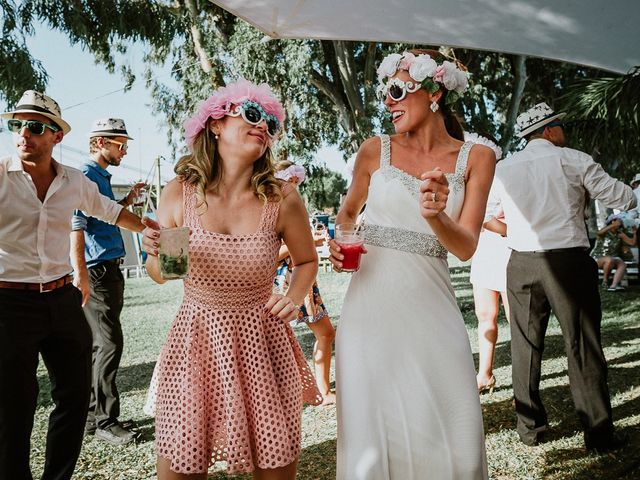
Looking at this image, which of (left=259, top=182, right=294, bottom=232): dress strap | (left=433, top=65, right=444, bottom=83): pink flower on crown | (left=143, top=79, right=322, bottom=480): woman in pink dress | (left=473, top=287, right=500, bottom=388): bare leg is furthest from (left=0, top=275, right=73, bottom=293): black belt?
(left=473, top=287, right=500, bottom=388): bare leg

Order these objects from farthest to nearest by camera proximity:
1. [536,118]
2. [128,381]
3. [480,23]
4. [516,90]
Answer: [516,90], [128,381], [480,23], [536,118]

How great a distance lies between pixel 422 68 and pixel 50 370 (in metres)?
2.78

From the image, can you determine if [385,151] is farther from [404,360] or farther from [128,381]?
[128,381]

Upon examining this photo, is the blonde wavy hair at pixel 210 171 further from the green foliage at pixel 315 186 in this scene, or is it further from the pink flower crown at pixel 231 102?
the green foliage at pixel 315 186

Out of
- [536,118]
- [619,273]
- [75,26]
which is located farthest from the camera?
[619,273]

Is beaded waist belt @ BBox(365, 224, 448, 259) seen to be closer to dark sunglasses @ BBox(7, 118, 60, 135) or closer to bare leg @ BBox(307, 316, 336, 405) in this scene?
dark sunglasses @ BBox(7, 118, 60, 135)

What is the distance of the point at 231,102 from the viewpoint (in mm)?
2406

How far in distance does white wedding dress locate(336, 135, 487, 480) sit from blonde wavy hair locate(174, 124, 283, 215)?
0.48 m

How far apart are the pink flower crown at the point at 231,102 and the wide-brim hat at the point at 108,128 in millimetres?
2443

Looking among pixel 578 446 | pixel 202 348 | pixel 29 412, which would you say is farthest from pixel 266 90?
pixel 578 446

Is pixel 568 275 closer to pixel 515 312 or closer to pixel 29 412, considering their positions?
pixel 515 312

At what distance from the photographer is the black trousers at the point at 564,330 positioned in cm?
391

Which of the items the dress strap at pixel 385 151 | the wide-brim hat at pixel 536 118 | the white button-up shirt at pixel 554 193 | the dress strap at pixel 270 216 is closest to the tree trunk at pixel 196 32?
the wide-brim hat at pixel 536 118

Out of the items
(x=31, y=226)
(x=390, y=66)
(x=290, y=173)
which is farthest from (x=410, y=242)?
(x=290, y=173)
